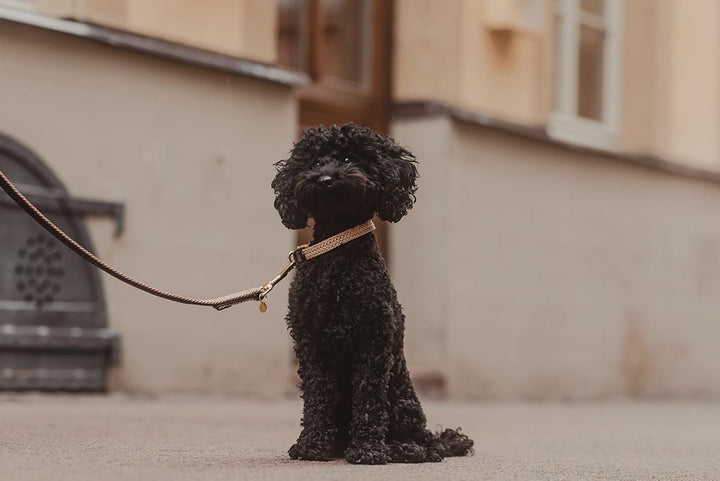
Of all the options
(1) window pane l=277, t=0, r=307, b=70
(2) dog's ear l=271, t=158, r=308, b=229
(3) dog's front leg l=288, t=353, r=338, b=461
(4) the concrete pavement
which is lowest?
(4) the concrete pavement

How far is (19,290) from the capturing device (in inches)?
344

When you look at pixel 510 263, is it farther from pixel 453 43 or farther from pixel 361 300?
pixel 361 300

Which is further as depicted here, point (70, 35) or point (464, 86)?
point (464, 86)

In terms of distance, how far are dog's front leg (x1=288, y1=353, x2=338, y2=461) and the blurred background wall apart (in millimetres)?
3959

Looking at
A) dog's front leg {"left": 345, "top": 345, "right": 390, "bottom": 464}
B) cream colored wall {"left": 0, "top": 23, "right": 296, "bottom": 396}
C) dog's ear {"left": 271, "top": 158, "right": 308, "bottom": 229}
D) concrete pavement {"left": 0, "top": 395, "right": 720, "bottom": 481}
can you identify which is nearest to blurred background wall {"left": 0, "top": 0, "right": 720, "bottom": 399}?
cream colored wall {"left": 0, "top": 23, "right": 296, "bottom": 396}

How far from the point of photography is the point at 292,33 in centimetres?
1128

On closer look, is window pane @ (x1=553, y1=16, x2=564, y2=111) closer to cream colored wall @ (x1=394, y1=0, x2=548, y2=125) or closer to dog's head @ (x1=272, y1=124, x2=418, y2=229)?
cream colored wall @ (x1=394, y1=0, x2=548, y2=125)

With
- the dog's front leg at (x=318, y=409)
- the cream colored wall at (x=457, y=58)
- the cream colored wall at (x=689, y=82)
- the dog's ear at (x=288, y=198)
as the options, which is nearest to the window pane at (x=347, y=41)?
the cream colored wall at (x=457, y=58)

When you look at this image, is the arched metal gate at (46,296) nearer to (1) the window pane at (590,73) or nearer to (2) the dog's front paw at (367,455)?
(2) the dog's front paw at (367,455)

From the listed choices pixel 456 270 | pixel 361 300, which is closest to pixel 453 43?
pixel 456 270

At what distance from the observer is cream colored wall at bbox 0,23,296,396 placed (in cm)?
893

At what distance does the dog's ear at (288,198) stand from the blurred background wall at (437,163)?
392 cm

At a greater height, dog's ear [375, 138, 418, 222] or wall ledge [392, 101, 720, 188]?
wall ledge [392, 101, 720, 188]

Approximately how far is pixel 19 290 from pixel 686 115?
8.58 m
